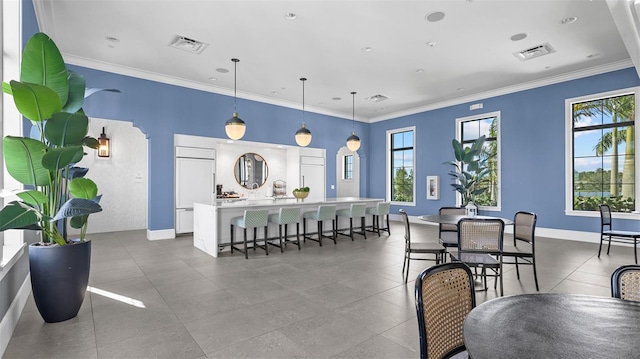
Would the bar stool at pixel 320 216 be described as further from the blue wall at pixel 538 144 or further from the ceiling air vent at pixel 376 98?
the blue wall at pixel 538 144

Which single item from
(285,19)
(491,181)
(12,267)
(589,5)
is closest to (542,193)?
(491,181)

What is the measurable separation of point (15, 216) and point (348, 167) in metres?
10.2

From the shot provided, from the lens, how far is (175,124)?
6859 millimetres

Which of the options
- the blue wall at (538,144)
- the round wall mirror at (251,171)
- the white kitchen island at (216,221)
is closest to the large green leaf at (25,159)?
the white kitchen island at (216,221)

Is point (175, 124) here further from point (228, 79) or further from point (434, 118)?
point (434, 118)

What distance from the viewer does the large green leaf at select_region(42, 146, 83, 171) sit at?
7.68 ft

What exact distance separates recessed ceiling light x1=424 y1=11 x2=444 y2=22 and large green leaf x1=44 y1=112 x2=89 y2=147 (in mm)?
4134

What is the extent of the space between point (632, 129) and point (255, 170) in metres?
8.16

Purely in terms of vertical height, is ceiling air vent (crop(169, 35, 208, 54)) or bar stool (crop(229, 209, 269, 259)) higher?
ceiling air vent (crop(169, 35, 208, 54))

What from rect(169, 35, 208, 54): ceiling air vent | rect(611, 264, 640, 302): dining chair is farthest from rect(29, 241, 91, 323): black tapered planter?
rect(611, 264, 640, 302): dining chair

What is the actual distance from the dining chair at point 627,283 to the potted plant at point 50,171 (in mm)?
3261

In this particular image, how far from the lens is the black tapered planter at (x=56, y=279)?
2641 millimetres

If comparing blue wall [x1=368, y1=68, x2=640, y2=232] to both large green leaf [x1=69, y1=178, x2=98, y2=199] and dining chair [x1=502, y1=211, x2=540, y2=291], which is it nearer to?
dining chair [x1=502, y1=211, x2=540, y2=291]

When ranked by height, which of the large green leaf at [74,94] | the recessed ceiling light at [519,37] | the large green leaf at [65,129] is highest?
the recessed ceiling light at [519,37]
